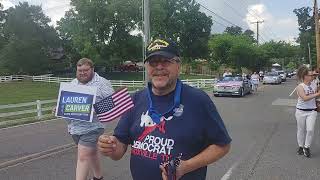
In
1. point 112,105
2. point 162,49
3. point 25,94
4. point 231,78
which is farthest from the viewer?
point 25,94

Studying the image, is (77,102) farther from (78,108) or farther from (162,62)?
(162,62)

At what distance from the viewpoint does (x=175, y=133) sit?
9.82 ft

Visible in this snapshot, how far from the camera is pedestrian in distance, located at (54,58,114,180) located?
20.6ft

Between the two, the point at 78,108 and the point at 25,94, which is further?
the point at 25,94

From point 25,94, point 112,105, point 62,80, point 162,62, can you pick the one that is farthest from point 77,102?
point 62,80

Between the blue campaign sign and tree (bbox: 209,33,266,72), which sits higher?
tree (bbox: 209,33,266,72)

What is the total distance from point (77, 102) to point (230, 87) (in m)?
25.5

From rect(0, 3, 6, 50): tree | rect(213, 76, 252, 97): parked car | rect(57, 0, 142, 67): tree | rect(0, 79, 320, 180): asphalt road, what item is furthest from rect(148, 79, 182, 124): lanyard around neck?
rect(0, 3, 6, 50): tree

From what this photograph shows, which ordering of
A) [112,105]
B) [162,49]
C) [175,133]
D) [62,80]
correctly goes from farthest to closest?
1. [62,80]
2. [112,105]
3. [162,49]
4. [175,133]

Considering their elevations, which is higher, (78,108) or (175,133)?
(175,133)

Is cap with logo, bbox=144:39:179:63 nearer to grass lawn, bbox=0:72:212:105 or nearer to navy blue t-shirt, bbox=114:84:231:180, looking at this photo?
navy blue t-shirt, bbox=114:84:231:180

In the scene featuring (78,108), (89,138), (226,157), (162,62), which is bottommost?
(226,157)

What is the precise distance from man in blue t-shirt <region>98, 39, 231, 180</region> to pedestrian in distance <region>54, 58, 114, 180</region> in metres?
3.13

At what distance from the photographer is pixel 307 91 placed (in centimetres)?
930
